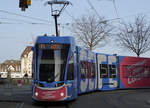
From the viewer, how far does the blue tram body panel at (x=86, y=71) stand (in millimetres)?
17562

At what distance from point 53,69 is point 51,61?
0.40m

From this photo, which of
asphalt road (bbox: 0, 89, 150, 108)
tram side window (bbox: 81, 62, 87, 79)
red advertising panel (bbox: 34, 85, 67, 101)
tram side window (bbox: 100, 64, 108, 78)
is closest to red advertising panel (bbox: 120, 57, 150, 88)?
tram side window (bbox: 100, 64, 108, 78)

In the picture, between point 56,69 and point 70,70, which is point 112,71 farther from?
point 56,69

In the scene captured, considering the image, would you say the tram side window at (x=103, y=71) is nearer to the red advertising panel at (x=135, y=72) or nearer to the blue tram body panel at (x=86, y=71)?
the blue tram body panel at (x=86, y=71)

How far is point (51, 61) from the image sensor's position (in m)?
13.3

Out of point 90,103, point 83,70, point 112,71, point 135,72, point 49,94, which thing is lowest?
point 90,103

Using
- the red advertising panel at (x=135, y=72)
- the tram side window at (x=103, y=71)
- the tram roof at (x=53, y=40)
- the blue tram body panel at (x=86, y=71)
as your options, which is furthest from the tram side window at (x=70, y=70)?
the red advertising panel at (x=135, y=72)

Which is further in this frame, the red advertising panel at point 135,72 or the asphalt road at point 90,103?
the red advertising panel at point 135,72

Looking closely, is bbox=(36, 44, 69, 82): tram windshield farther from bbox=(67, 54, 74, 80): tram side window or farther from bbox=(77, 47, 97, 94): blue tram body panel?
bbox=(77, 47, 97, 94): blue tram body panel

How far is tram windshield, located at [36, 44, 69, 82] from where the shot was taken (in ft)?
43.1

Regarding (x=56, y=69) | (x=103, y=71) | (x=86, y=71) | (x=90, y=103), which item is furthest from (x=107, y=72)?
(x=56, y=69)

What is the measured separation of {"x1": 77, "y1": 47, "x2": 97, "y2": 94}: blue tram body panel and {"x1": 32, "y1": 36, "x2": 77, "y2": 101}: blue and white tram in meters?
3.37

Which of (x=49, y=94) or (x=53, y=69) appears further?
(x=53, y=69)

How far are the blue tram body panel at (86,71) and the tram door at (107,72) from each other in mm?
1109
